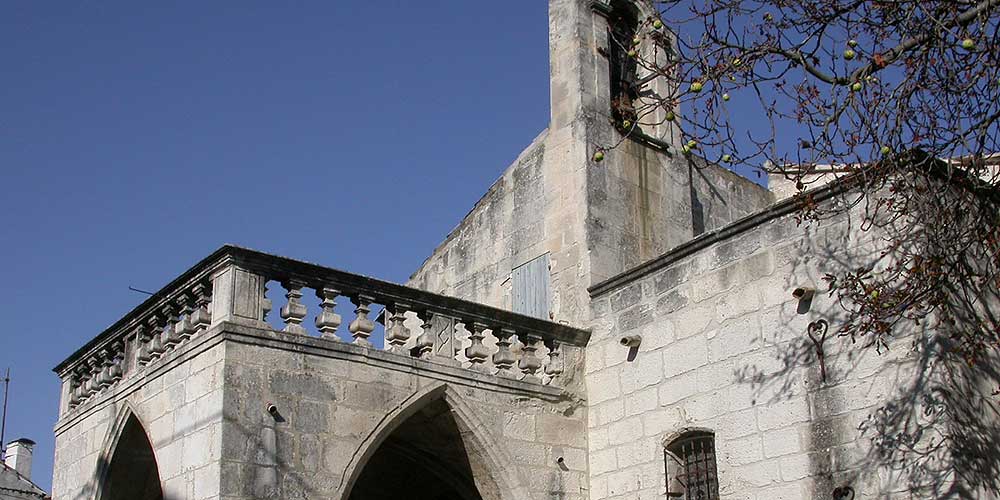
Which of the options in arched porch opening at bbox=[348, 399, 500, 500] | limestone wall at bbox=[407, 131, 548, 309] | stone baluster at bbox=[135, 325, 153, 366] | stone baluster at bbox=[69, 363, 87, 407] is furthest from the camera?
limestone wall at bbox=[407, 131, 548, 309]

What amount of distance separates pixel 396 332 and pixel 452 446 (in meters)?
1.44

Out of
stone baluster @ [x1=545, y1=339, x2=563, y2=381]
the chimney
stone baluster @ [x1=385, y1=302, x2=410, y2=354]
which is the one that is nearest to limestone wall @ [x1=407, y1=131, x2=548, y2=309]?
stone baluster @ [x1=545, y1=339, x2=563, y2=381]

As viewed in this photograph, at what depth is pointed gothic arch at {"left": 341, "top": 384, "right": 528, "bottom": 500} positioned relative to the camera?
36.2ft

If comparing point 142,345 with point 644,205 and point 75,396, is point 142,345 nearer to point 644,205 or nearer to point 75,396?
→ point 75,396

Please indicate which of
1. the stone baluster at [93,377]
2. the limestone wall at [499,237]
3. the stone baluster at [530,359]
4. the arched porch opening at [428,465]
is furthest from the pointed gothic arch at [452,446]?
the stone baluster at [93,377]

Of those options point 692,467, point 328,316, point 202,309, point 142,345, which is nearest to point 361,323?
point 328,316

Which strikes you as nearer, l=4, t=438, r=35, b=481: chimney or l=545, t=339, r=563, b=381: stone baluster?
l=545, t=339, r=563, b=381: stone baluster

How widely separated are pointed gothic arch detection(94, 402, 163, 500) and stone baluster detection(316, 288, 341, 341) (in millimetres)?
2252

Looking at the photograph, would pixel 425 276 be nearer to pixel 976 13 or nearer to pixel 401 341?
pixel 401 341

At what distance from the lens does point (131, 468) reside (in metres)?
12.3

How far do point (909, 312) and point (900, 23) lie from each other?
97.0 inches

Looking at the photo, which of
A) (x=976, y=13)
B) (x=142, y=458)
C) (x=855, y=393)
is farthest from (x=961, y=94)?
(x=142, y=458)

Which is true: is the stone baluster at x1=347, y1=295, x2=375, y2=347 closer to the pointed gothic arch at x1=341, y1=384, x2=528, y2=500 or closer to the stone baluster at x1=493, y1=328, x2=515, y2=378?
the pointed gothic arch at x1=341, y1=384, x2=528, y2=500

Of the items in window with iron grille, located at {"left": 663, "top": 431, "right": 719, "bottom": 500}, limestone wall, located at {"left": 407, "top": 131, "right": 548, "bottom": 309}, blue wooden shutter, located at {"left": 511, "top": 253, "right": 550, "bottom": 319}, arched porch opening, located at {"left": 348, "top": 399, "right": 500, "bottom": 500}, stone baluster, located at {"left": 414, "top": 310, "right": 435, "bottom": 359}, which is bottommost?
window with iron grille, located at {"left": 663, "top": 431, "right": 719, "bottom": 500}
